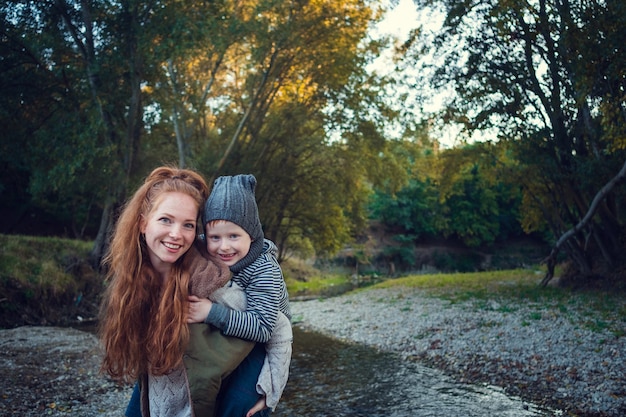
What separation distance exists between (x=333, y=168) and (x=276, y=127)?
3.69 meters

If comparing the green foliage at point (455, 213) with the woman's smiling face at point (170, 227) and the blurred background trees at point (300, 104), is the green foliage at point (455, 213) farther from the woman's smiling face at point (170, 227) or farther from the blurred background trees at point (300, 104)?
the woman's smiling face at point (170, 227)

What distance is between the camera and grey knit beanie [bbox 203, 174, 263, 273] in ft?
8.95

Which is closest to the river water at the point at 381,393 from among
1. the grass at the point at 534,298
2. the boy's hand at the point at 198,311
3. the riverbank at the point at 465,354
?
the riverbank at the point at 465,354

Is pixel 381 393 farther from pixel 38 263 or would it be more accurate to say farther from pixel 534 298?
pixel 38 263

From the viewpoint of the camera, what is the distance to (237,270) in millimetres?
2748

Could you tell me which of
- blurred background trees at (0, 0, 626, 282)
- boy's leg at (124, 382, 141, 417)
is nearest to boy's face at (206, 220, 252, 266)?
boy's leg at (124, 382, 141, 417)

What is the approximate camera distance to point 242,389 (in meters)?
2.61

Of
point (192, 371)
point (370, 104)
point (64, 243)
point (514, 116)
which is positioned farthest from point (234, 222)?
point (370, 104)

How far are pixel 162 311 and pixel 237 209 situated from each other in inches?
25.2

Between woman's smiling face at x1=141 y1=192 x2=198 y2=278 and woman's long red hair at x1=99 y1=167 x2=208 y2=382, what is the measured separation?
4 centimetres

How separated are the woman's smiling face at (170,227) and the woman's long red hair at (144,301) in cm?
4

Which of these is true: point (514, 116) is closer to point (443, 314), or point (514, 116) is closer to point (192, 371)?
point (443, 314)

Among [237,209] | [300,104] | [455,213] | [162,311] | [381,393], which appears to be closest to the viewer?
[162,311]

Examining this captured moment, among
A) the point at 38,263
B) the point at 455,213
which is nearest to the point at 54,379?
the point at 38,263
